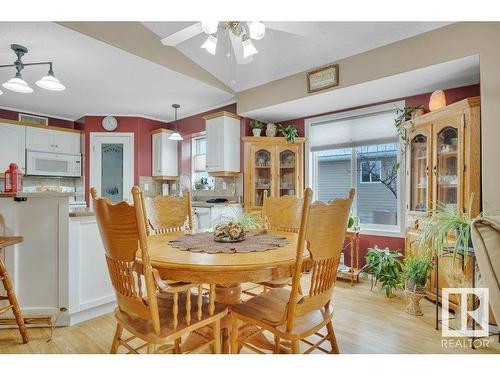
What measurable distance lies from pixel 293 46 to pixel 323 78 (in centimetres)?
49

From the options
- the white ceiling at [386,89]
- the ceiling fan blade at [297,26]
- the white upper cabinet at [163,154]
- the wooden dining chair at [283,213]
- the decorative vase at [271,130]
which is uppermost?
the ceiling fan blade at [297,26]

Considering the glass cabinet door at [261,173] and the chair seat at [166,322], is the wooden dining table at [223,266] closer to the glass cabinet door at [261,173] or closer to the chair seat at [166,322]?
the chair seat at [166,322]

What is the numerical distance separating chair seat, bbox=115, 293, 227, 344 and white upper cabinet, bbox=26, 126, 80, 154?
14.2ft

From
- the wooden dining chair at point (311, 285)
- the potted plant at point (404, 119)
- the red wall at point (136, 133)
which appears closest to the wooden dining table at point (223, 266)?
the wooden dining chair at point (311, 285)

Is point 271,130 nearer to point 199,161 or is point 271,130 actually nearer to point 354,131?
point 354,131

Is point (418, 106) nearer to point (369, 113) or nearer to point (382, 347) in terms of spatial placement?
point (369, 113)

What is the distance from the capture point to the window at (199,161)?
5055 millimetres

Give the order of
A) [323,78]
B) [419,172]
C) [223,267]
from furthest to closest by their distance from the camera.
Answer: [323,78]
[419,172]
[223,267]

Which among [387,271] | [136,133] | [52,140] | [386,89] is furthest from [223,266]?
[52,140]

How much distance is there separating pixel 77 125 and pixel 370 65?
4.93m

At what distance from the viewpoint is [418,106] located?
10.5 ft

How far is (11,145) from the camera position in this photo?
4.31 metres

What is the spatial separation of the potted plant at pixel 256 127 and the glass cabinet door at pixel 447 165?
2.24 m

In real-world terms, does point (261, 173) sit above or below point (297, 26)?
below
